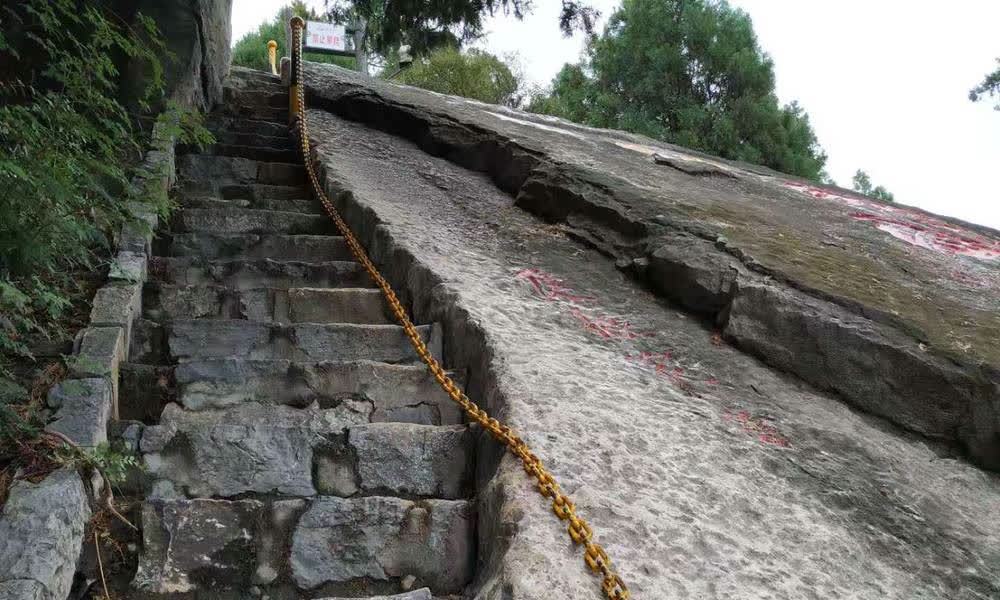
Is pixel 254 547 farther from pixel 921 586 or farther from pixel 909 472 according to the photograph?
pixel 909 472

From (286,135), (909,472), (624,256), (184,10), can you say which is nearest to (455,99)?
(286,135)

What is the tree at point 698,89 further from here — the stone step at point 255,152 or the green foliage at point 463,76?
the stone step at point 255,152

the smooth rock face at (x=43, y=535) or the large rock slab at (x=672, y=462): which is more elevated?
the large rock slab at (x=672, y=462)

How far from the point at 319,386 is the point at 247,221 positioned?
195 cm

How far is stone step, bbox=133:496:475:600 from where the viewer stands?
1850mm

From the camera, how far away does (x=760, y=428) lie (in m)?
2.41

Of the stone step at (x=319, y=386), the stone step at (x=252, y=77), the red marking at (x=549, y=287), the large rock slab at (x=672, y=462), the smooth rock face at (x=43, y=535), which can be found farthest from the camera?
the stone step at (x=252, y=77)

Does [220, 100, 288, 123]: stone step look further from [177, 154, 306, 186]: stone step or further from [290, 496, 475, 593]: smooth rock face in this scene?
[290, 496, 475, 593]: smooth rock face

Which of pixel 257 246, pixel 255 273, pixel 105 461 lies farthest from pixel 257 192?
pixel 105 461

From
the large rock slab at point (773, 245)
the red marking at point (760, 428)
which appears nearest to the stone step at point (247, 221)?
the large rock slab at point (773, 245)

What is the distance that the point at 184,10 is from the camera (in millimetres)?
5070

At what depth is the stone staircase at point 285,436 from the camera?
1882mm

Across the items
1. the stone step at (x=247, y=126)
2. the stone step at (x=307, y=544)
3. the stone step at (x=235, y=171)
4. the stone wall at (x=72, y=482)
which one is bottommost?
the stone step at (x=307, y=544)

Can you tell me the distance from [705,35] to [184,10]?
13.4 metres
